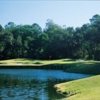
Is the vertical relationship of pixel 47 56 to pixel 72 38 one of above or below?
below

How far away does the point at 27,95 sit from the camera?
3353 cm

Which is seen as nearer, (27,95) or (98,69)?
(27,95)

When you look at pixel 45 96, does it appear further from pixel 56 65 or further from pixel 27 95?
pixel 56 65

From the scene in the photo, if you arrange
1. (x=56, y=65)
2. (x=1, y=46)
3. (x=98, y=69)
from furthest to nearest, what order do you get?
(x=1, y=46) < (x=56, y=65) < (x=98, y=69)

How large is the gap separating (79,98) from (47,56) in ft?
375

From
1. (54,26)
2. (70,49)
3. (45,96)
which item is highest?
(54,26)

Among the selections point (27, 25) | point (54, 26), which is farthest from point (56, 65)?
point (27, 25)

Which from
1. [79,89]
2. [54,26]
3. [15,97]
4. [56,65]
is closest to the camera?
[15,97]

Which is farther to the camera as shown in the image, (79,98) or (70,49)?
(70,49)

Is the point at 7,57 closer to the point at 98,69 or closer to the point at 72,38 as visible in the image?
the point at 72,38

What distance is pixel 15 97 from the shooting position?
32.1 meters

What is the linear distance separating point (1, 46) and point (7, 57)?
8015 millimetres

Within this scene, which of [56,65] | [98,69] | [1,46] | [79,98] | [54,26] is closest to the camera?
[79,98]

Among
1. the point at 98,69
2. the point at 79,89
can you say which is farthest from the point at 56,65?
the point at 79,89
